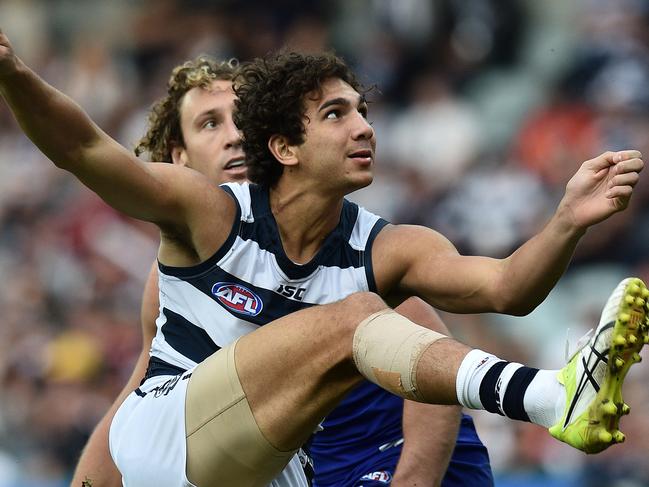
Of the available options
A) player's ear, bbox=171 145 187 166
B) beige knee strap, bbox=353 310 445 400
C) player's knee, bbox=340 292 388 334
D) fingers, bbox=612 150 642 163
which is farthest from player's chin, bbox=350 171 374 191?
player's ear, bbox=171 145 187 166

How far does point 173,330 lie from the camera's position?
528 cm

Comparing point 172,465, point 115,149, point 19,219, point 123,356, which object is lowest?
point 172,465

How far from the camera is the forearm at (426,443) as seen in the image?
539 centimetres

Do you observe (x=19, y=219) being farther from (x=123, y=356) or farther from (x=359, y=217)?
(x=359, y=217)

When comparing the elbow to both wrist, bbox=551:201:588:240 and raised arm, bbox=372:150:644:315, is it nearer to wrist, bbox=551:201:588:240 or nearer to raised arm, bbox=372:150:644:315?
raised arm, bbox=372:150:644:315

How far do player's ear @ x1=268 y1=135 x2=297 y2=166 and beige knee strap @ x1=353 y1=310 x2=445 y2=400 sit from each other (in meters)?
1.22

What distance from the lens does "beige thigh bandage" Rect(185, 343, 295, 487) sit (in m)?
4.74

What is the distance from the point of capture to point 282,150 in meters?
5.52

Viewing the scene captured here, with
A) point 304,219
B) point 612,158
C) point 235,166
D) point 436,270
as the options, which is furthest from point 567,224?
point 235,166

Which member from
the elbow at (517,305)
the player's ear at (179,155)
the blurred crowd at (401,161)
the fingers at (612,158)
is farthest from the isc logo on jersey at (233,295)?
the blurred crowd at (401,161)

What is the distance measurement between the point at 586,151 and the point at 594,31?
45.9 inches

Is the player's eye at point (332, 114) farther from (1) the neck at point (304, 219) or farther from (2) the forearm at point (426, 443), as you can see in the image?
(2) the forearm at point (426, 443)

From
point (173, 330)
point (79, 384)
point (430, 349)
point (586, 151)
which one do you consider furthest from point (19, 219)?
point (430, 349)

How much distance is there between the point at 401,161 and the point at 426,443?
589 centimetres
